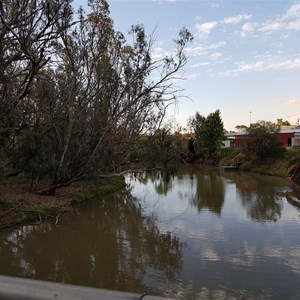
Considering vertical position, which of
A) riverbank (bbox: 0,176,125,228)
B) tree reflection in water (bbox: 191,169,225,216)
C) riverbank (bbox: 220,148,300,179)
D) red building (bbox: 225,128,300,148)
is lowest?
tree reflection in water (bbox: 191,169,225,216)

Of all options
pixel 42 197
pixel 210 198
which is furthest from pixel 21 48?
pixel 210 198

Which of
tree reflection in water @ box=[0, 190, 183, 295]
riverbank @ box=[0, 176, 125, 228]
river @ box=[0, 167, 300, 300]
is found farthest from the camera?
riverbank @ box=[0, 176, 125, 228]

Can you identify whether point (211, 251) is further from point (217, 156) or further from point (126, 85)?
point (217, 156)

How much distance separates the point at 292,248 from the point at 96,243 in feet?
16.3

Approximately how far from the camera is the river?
22.0 ft

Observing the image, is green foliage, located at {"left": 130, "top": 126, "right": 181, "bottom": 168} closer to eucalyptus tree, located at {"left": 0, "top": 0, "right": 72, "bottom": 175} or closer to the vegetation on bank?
the vegetation on bank

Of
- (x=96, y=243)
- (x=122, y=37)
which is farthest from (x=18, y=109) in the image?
(x=122, y=37)

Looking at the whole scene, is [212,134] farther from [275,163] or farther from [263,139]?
[275,163]

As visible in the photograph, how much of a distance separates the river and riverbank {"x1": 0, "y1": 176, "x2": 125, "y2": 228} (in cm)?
45

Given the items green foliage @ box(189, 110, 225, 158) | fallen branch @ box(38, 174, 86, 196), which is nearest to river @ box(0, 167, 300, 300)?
fallen branch @ box(38, 174, 86, 196)

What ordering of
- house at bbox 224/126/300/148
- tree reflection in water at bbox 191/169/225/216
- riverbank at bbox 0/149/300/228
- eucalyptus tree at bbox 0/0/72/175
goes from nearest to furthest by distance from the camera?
eucalyptus tree at bbox 0/0/72/175 → riverbank at bbox 0/149/300/228 → tree reflection in water at bbox 191/169/225/216 → house at bbox 224/126/300/148

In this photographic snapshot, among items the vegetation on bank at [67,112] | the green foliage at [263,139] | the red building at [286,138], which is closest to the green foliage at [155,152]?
the vegetation on bank at [67,112]

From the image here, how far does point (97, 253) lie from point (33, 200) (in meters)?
6.14

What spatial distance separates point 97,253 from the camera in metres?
8.88
